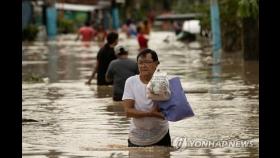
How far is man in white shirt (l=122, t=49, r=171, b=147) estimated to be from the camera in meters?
11.3

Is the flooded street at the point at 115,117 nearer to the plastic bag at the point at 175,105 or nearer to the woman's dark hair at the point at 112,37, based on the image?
the plastic bag at the point at 175,105

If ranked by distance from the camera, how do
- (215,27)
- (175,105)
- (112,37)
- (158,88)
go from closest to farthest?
1. (158,88)
2. (175,105)
3. (112,37)
4. (215,27)

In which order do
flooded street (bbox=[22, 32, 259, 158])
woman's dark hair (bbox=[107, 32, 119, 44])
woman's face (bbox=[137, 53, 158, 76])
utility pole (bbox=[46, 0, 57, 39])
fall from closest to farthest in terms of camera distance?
1. woman's face (bbox=[137, 53, 158, 76])
2. flooded street (bbox=[22, 32, 259, 158])
3. woman's dark hair (bbox=[107, 32, 119, 44])
4. utility pole (bbox=[46, 0, 57, 39])

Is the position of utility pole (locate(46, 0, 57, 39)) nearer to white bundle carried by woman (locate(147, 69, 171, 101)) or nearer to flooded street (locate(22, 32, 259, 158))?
flooded street (locate(22, 32, 259, 158))

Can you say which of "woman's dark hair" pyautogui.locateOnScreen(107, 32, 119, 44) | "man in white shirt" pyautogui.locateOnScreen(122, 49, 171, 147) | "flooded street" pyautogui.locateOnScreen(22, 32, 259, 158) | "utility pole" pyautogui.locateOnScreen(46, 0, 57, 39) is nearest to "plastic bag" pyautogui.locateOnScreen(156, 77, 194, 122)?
"man in white shirt" pyautogui.locateOnScreen(122, 49, 171, 147)

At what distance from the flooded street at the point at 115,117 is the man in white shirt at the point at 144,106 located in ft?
0.71

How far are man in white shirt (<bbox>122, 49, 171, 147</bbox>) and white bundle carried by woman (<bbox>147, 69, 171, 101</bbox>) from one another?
0.18 metres

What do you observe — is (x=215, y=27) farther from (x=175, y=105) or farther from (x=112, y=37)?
(x=175, y=105)

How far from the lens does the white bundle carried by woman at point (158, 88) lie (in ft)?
36.3

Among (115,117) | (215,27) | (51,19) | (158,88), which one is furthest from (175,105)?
(51,19)

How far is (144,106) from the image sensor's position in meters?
11.4

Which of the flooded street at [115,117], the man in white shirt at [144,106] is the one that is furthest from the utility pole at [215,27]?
the man in white shirt at [144,106]

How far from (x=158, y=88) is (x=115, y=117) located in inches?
207
